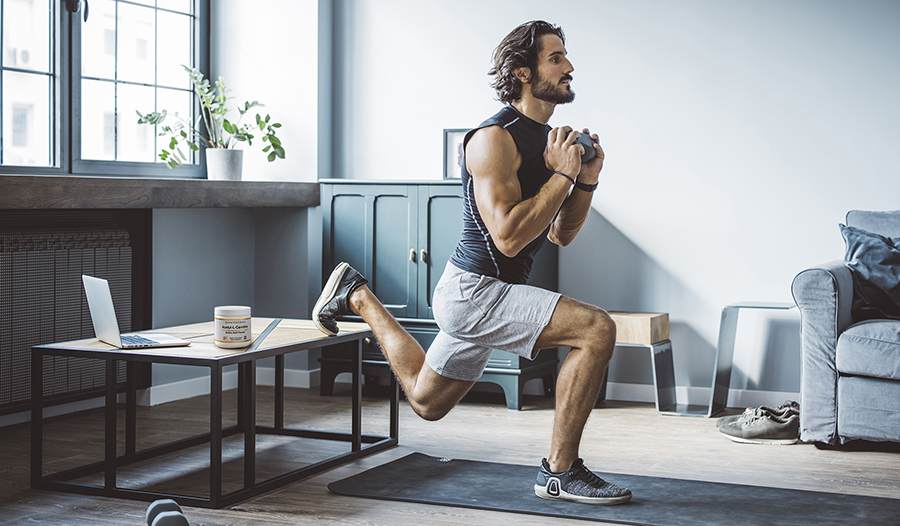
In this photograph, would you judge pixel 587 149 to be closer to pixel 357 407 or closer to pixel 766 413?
pixel 357 407

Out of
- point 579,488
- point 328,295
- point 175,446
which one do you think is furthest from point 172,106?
point 579,488

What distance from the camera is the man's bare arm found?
2.59 metres

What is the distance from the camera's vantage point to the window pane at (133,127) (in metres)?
4.53

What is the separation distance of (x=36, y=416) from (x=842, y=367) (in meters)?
2.85

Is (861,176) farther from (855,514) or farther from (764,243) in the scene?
(855,514)

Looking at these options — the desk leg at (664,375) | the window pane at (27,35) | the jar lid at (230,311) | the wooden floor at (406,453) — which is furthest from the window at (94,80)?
the desk leg at (664,375)

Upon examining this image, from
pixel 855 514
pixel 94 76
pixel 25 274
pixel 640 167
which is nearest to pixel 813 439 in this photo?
pixel 855 514

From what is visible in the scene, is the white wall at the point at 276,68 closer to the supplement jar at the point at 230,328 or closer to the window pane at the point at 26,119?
the window pane at the point at 26,119

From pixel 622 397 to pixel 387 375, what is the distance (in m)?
1.18

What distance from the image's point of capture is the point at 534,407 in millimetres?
4441

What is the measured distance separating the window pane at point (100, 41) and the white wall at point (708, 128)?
1.58 metres

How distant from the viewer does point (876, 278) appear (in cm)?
378

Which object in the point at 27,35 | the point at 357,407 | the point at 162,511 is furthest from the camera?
the point at 27,35

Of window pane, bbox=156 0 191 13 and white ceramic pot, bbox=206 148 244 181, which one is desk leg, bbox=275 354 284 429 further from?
window pane, bbox=156 0 191 13
